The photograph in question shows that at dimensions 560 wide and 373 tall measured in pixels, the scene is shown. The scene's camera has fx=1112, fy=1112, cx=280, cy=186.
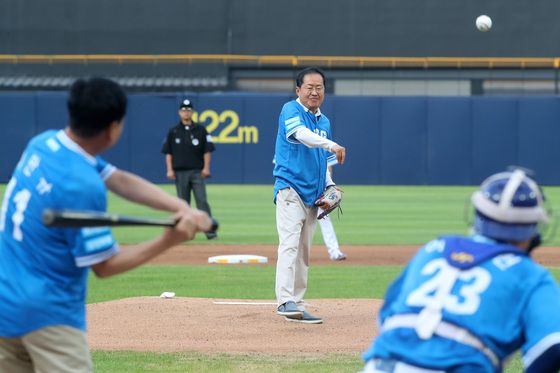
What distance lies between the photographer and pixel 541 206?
161 inches

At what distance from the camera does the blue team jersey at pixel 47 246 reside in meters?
4.61

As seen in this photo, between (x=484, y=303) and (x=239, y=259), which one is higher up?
(x=484, y=303)

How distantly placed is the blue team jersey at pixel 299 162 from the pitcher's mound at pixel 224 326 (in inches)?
47.9

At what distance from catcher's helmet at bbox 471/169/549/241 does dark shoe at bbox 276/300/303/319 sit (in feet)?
19.7

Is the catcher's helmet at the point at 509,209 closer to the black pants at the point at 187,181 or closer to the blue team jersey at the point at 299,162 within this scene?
the blue team jersey at the point at 299,162

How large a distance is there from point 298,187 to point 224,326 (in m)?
1.43

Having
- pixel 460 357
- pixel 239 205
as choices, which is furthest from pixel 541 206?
pixel 239 205

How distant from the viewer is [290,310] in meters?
10.1

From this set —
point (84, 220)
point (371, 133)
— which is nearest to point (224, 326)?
point (84, 220)

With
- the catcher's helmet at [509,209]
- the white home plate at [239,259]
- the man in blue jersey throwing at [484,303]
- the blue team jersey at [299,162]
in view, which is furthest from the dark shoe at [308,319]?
the catcher's helmet at [509,209]

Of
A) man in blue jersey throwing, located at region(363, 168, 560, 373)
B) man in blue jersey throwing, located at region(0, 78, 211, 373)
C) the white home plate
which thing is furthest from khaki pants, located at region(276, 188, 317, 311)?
man in blue jersey throwing, located at region(363, 168, 560, 373)

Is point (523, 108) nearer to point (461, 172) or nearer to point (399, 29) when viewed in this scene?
point (461, 172)

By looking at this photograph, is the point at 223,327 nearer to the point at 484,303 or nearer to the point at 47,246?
the point at 47,246

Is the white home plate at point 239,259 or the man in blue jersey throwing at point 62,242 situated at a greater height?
the man in blue jersey throwing at point 62,242
